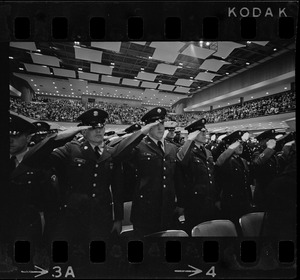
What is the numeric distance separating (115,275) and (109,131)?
1.23 meters

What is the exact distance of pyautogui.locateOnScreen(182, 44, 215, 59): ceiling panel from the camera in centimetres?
156

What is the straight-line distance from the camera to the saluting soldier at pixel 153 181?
1.64 m

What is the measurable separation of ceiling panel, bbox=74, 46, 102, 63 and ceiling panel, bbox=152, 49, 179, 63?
0.47m

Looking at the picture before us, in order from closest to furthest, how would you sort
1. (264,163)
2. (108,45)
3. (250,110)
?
(108,45) → (264,163) → (250,110)

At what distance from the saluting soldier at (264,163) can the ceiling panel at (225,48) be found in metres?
0.82

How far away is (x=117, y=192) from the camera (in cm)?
161

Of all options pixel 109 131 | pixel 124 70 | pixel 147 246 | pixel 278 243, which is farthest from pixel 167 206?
pixel 124 70

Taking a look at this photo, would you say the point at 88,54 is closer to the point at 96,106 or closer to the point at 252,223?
the point at 96,106

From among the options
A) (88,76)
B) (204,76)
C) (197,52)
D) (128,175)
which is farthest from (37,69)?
(204,76)

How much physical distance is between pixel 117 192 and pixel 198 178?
0.73 m

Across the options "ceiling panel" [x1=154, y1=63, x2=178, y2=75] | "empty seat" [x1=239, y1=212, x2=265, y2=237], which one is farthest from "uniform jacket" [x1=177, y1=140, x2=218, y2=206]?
"ceiling panel" [x1=154, y1=63, x2=178, y2=75]

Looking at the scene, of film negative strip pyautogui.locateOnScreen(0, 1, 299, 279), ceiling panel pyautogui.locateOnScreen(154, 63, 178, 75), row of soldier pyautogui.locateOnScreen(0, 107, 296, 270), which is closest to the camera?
film negative strip pyautogui.locateOnScreen(0, 1, 299, 279)

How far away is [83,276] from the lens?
5.20 feet

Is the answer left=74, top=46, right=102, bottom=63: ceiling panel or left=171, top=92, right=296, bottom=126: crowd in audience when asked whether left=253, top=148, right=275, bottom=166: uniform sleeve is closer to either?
left=171, top=92, right=296, bottom=126: crowd in audience
